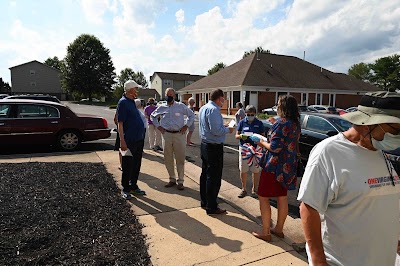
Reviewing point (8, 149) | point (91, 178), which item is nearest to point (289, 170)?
point (91, 178)

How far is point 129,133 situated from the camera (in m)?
4.71

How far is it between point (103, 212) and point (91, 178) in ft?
5.66

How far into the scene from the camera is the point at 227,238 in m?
3.53

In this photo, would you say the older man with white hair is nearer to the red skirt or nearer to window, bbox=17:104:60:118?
the red skirt

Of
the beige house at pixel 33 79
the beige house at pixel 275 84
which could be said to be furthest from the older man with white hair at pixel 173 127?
the beige house at pixel 33 79

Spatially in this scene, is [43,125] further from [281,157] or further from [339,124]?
[339,124]

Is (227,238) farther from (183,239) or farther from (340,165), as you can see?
(340,165)

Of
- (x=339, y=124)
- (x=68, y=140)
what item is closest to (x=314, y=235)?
(x=339, y=124)

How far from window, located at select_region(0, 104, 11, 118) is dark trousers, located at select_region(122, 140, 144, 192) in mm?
5678

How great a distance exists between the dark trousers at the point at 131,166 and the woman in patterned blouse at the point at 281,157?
88.5 inches

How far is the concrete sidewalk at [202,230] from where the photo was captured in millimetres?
3100

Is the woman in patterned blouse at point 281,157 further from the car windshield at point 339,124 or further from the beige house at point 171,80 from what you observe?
the beige house at point 171,80

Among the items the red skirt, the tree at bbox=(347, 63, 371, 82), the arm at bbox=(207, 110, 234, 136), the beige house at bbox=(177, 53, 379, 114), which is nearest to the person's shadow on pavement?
the red skirt

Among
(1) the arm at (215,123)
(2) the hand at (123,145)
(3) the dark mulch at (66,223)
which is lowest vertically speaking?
(3) the dark mulch at (66,223)
